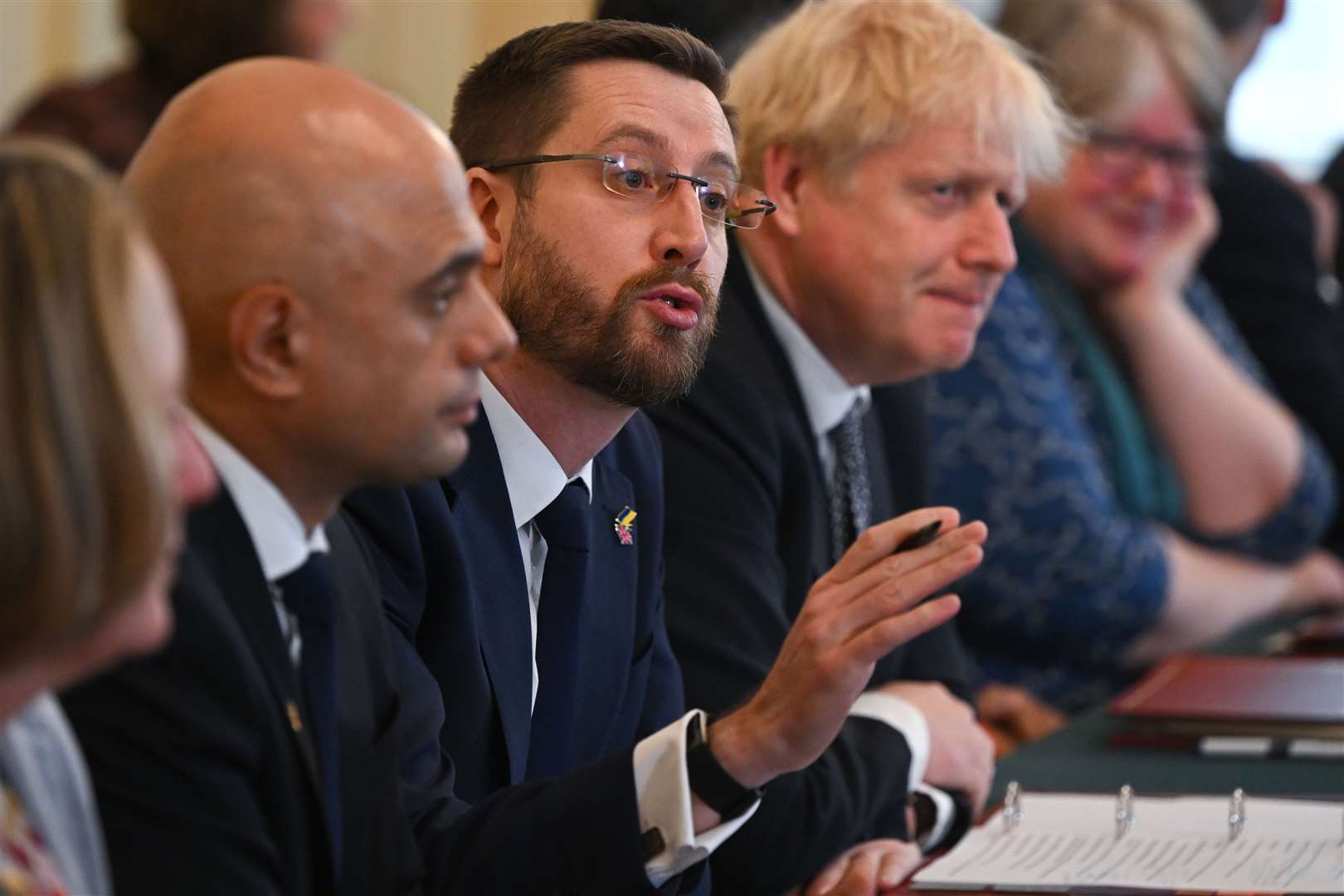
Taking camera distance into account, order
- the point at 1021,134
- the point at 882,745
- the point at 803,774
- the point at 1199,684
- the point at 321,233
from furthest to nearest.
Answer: the point at 1199,684 → the point at 1021,134 → the point at 882,745 → the point at 803,774 → the point at 321,233

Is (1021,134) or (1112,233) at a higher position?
(1021,134)

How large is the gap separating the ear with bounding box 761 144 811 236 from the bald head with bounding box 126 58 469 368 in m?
1.11

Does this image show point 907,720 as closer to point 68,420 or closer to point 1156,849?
point 1156,849

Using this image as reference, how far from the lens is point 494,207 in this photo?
1.77 metres

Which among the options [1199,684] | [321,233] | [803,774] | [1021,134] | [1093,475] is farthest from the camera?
[1093,475]

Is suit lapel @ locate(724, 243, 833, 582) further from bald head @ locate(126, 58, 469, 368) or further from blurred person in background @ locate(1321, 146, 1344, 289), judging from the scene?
blurred person in background @ locate(1321, 146, 1344, 289)

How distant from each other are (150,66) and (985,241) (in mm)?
1946

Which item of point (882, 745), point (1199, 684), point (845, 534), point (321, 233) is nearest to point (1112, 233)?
point (1199, 684)

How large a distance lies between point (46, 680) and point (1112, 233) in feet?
10.3

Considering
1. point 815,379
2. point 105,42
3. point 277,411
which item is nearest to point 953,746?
point 815,379

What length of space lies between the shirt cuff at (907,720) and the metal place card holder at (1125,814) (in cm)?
14

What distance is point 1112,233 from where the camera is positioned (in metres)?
3.77

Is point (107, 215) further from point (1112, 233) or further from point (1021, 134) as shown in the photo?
point (1112, 233)

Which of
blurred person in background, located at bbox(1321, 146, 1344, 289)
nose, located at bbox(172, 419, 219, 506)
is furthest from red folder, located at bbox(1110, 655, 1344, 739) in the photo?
blurred person in background, located at bbox(1321, 146, 1344, 289)
